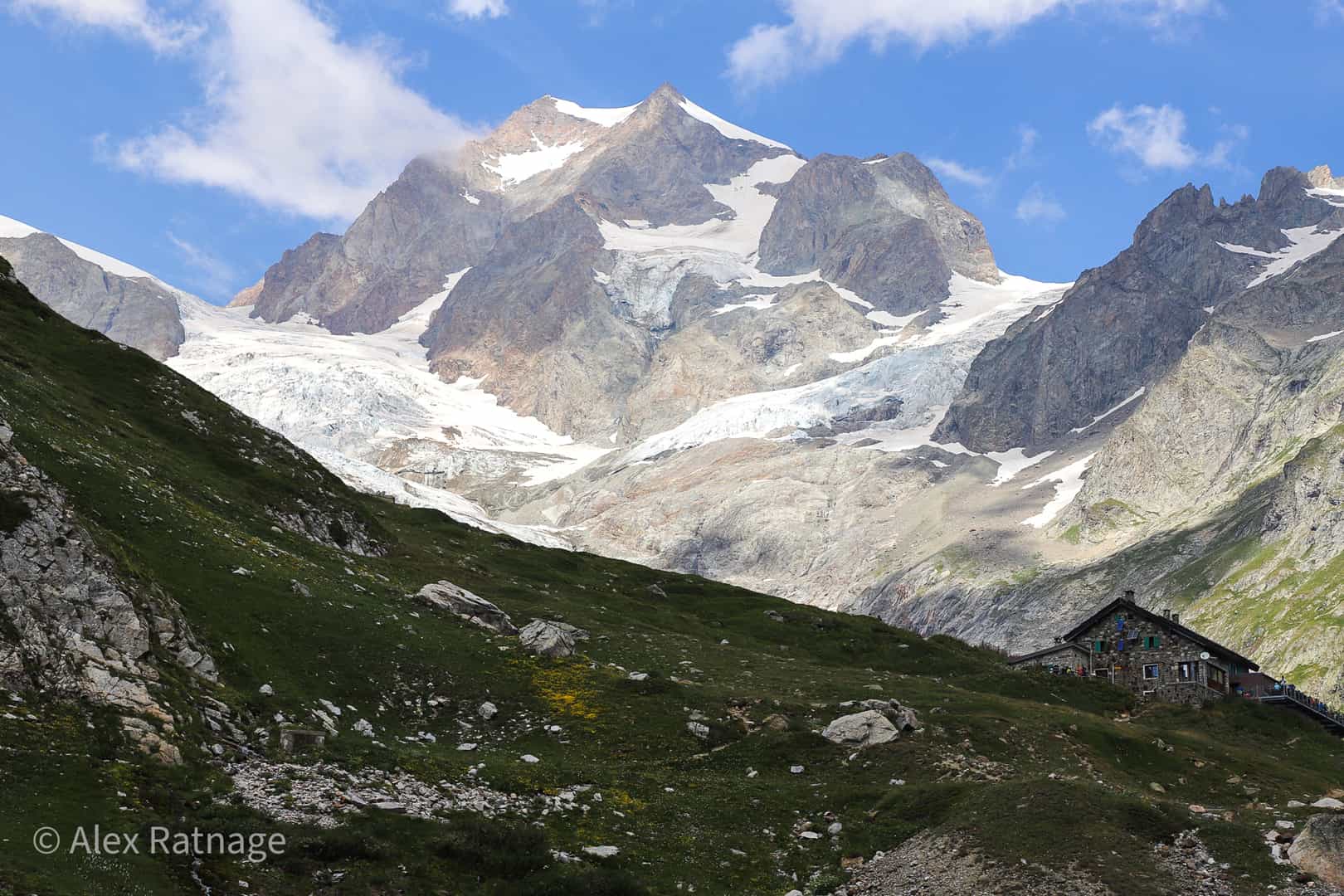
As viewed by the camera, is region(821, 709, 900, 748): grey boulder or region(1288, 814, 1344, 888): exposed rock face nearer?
region(1288, 814, 1344, 888): exposed rock face

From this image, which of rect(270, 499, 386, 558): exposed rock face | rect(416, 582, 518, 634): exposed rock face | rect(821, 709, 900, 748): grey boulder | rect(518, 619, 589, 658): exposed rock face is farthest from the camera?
rect(270, 499, 386, 558): exposed rock face

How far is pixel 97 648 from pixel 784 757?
2677cm

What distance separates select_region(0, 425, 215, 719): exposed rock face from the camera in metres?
34.8

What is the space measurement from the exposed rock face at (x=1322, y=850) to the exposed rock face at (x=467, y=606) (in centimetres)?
3966

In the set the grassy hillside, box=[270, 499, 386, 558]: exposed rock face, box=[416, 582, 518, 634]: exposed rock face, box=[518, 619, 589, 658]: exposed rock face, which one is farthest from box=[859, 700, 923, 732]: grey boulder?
box=[270, 499, 386, 558]: exposed rock face

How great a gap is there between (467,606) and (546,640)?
23.8ft

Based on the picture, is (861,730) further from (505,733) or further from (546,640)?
(546,640)

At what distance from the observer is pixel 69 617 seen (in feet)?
121

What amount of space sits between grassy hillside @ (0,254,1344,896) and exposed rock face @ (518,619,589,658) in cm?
159

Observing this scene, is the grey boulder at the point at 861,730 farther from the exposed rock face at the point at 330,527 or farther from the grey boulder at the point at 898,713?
the exposed rock face at the point at 330,527

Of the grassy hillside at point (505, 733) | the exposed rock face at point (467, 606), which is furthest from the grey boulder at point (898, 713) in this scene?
the exposed rock face at point (467, 606)

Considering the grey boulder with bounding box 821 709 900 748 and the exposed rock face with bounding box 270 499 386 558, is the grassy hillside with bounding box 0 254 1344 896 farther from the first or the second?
the grey boulder with bounding box 821 709 900 748

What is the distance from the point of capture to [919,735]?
169 feet

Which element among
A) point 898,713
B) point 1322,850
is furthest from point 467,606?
point 1322,850
